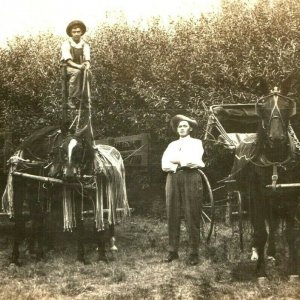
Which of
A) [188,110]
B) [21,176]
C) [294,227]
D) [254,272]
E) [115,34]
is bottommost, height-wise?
[254,272]

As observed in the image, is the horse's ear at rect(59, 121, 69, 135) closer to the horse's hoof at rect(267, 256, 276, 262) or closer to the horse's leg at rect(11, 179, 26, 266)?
A: the horse's leg at rect(11, 179, 26, 266)

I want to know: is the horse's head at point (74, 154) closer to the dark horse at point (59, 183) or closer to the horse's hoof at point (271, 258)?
the dark horse at point (59, 183)

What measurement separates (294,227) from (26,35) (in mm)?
9612

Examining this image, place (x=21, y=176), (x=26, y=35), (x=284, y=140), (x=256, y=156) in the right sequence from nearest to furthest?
(x=284, y=140), (x=256, y=156), (x=21, y=176), (x=26, y=35)

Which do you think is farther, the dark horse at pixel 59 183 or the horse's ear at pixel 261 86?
the horse's ear at pixel 261 86

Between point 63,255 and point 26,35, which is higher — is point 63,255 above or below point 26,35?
below

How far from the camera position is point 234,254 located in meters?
7.80

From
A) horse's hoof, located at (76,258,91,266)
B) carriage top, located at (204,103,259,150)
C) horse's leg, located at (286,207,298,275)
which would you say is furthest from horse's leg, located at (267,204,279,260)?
horse's hoof, located at (76,258,91,266)

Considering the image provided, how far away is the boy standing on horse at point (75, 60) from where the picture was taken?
7.46 meters

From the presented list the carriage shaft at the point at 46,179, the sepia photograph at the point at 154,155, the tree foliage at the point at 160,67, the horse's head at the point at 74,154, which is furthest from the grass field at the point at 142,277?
the tree foliage at the point at 160,67

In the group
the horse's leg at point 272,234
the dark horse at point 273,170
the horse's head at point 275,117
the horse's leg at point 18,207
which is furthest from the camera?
the horse's leg at point 18,207

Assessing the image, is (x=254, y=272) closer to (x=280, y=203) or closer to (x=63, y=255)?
(x=280, y=203)

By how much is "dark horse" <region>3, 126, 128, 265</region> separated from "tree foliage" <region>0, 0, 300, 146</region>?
1.91 m

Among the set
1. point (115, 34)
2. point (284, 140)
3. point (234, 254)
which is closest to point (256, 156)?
point (284, 140)
